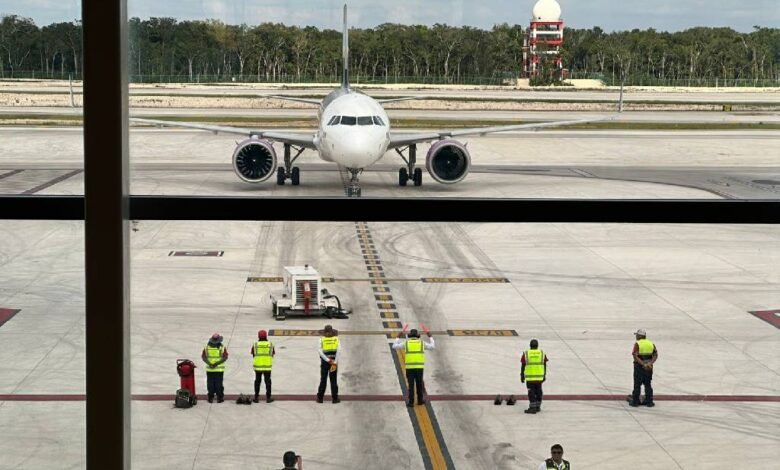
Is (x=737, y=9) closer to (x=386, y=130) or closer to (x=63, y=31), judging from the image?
(x=63, y=31)

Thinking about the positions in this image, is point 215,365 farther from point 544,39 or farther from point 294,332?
point 544,39

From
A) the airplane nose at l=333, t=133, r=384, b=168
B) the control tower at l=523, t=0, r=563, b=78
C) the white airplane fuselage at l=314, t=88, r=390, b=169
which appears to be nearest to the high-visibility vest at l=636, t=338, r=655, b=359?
the control tower at l=523, t=0, r=563, b=78

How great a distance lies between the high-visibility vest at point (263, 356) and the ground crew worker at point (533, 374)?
3.09 metres

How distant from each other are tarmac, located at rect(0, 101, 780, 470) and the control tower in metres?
0.69

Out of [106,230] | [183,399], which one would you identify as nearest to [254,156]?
[183,399]

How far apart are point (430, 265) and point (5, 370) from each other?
34.6 ft

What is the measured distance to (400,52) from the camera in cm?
557

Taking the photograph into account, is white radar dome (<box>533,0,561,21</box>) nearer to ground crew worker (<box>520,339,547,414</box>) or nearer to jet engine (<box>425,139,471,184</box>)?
ground crew worker (<box>520,339,547,414</box>)

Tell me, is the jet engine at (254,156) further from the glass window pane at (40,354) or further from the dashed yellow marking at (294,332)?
the glass window pane at (40,354)

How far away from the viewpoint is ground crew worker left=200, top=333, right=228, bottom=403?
507 inches

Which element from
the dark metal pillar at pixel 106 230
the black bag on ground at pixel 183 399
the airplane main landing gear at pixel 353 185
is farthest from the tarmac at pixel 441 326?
the dark metal pillar at pixel 106 230

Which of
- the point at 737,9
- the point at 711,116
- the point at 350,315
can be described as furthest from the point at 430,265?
the point at 737,9

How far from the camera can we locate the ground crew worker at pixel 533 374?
12.9 metres

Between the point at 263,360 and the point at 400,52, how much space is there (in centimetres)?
828
